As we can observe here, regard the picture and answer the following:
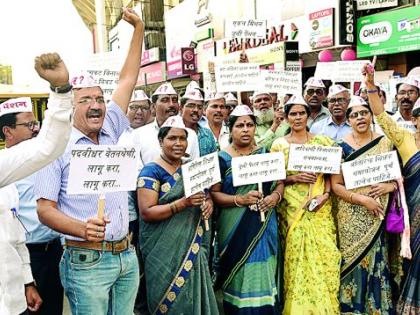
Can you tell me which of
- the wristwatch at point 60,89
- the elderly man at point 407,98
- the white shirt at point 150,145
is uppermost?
the wristwatch at point 60,89

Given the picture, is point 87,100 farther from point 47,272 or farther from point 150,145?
point 150,145

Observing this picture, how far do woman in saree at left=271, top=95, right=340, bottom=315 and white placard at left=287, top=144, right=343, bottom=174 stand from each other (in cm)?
10

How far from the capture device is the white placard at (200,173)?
9.96ft

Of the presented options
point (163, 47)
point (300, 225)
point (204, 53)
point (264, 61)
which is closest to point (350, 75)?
point (300, 225)

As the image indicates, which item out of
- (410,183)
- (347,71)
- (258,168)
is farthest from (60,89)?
Answer: (347,71)

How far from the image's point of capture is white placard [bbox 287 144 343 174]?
3434mm

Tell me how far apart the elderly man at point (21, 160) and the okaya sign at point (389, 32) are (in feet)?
21.6

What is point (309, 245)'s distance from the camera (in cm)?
347

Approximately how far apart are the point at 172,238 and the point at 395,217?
1574 millimetres

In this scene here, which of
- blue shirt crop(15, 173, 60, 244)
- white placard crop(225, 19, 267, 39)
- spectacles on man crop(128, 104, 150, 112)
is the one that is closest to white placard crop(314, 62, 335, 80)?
white placard crop(225, 19, 267, 39)

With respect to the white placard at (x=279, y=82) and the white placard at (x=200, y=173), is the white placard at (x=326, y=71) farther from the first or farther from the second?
the white placard at (x=200, y=173)

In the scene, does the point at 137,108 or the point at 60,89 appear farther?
the point at 137,108

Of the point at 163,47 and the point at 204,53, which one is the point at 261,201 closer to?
the point at 204,53

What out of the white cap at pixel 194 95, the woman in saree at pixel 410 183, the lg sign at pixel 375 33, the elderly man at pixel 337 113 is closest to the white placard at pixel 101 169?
the woman in saree at pixel 410 183
